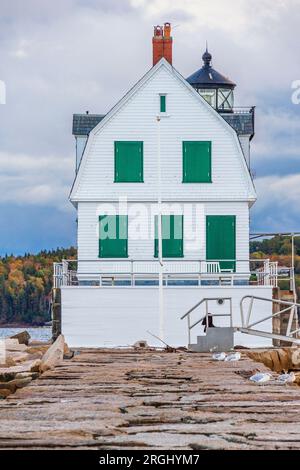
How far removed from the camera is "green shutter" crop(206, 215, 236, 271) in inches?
1164

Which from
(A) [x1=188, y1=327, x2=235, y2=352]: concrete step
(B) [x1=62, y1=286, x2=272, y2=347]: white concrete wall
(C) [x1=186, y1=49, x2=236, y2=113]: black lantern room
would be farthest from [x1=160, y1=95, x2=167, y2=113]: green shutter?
(A) [x1=188, y1=327, x2=235, y2=352]: concrete step

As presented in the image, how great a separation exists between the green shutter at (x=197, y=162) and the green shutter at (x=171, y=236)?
117cm

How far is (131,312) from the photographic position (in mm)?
27953

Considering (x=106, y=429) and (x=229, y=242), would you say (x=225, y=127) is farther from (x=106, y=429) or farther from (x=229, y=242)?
(x=106, y=429)

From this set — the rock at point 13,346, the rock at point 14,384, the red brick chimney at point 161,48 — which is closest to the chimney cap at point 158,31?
the red brick chimney at point 161,48

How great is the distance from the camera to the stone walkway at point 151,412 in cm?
610

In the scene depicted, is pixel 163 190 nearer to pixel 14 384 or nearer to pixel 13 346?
pixel 13 346

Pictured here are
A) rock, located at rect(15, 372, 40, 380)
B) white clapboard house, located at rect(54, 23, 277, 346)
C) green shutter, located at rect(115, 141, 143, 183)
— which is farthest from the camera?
green shutter, located at rect(115, 141, 143, 183)

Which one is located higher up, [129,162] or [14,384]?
[129,162]

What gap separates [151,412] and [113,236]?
72.8ft

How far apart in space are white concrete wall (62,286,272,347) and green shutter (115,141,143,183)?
359 cm

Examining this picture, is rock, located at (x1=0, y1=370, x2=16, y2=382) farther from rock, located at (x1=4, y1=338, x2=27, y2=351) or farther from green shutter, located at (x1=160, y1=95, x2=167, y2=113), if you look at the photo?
green shutter, located at (x1=160, y1=95, x2=167, y2=113)

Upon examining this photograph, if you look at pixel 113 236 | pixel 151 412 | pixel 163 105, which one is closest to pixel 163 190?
pixel 113 236
